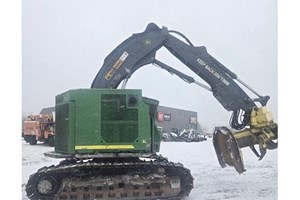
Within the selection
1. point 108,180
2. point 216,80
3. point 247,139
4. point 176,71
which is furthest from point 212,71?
point 108,180

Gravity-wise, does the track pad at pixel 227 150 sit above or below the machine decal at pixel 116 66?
below

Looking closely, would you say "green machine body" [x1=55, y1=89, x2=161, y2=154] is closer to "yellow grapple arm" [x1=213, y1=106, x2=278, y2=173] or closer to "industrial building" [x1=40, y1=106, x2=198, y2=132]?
→ "industrial building" [x1=40, y1=106, x2=198, y2=132]

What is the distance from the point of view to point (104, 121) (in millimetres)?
5277

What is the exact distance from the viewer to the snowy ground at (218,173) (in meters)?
5.51

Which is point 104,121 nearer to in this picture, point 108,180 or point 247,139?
point 108,180

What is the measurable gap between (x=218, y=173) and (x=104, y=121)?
51.5 inches

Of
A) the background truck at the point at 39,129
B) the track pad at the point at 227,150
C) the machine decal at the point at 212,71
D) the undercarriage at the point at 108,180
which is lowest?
the undercarriage at the point at 108,180

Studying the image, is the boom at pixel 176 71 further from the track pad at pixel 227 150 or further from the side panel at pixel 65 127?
the side panel at pixel 65 127

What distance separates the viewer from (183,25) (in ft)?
18.0

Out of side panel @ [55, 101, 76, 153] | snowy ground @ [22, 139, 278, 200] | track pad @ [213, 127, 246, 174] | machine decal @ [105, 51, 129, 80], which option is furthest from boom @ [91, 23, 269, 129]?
snowy ground @ [22, 139, 278, 200]

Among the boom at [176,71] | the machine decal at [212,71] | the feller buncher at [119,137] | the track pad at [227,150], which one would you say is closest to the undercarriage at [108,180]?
the feller buncher at [119,137]
